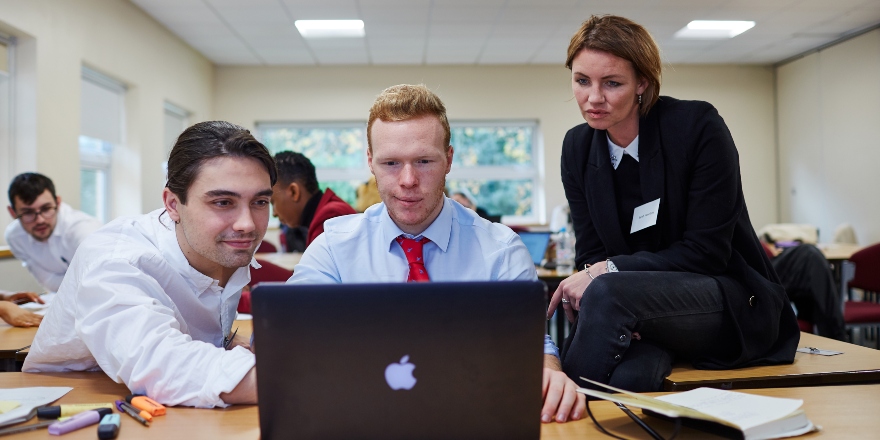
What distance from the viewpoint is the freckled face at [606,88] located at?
1.79 metres

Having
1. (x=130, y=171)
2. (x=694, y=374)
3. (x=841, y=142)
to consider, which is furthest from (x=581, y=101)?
(x=841, y=142)

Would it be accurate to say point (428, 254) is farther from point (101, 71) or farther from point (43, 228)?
point (101, 71)

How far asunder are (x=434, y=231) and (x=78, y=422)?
82 cm

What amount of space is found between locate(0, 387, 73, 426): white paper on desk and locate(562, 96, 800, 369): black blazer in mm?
1313

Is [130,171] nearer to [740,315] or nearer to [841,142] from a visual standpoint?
[740,315]

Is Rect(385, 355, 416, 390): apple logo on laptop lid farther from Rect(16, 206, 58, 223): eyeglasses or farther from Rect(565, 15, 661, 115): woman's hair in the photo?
Rect(16, 206, 58, 223): eyeglasses

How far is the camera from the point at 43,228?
13.1ft

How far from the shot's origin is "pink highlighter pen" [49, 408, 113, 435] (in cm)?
100

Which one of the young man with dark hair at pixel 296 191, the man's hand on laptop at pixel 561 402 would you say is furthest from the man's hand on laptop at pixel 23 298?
the man's hand on laptop at pixel 561 402

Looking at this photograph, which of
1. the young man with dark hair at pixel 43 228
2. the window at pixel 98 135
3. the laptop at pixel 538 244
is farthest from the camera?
Result: the window at pixel 98 135

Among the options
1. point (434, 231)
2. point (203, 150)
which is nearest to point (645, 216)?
point (434, 231)

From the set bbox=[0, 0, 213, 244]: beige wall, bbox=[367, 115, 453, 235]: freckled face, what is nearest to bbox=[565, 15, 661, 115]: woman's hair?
bbox=[367, 115, 453, 235]: freckled face

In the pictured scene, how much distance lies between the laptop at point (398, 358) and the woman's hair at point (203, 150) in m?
0.67

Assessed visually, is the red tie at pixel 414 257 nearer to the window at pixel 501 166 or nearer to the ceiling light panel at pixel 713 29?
the ceiling light panel at pixel 713 29
